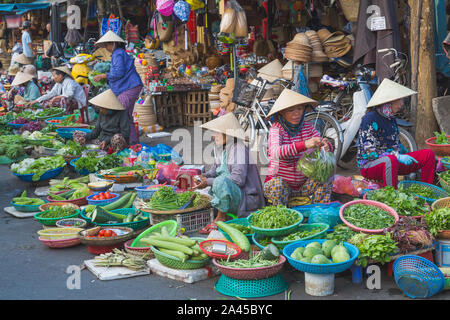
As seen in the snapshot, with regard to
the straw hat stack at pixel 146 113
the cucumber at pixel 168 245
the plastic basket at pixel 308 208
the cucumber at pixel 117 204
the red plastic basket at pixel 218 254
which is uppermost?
the straw hat stack at pixel 146 113

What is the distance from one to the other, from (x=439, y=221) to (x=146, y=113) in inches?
317

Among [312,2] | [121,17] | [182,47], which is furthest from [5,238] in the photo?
[121,17]

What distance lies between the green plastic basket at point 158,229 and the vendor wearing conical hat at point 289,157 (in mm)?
932

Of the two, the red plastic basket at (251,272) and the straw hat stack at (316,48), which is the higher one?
the straw hat stack at (316,48)

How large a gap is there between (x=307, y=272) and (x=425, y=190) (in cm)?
202

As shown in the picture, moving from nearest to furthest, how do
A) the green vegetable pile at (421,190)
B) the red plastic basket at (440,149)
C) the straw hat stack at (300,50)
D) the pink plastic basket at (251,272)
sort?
the pink plastic basket at (251,272) < the green vegetable pile at (421,190) < the red plastic basket at (440,149) < the straw hat stack at (300,50)

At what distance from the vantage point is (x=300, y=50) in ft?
25.5

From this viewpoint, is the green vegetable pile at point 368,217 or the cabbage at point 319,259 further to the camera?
the green vegetable pile at point 368,217

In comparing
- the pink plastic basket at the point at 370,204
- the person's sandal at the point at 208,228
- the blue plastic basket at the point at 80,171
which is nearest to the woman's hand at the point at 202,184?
the person's sandal at the point at 208,228

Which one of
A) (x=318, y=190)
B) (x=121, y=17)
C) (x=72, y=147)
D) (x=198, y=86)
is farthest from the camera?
(x=121, y=17)

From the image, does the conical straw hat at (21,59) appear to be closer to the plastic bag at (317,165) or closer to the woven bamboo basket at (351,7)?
the woven bamboo basket at (351,7)

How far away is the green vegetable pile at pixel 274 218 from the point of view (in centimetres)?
396

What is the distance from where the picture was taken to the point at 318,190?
4789 mm
